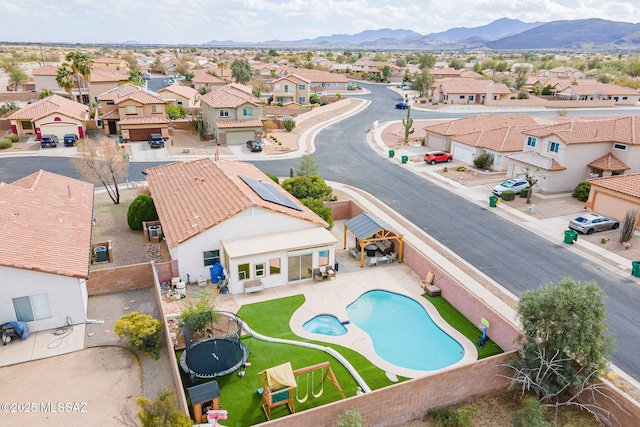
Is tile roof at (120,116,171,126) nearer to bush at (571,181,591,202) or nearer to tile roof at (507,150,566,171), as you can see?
tile roof at (507,150,566,171)

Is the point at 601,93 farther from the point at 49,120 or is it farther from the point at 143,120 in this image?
the point at 49,120

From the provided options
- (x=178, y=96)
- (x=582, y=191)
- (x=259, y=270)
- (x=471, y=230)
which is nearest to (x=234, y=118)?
(x=178, y=96)

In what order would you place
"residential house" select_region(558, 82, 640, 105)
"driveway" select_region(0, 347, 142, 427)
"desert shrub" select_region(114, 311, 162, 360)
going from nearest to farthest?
"driveway" select_region(0, 347, 142, 427)
"desert shrub" select_region(114, 311, 162, 360)
"residential house" select_region(558, 82, 640, 105)

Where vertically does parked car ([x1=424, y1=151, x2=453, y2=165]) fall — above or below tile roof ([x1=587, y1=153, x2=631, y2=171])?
below

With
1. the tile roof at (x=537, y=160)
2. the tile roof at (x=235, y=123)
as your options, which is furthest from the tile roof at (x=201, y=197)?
the tile roof at (x=537, y=160)

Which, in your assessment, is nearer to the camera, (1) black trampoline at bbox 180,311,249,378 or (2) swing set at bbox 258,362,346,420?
(2) swing set at bbox 258,362,346,420

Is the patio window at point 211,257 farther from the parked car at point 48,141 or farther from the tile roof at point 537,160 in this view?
the parked car at point 48,141

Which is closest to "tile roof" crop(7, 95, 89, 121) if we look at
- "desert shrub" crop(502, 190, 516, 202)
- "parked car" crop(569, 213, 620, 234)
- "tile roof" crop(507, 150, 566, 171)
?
"desert shrub" crop(502, 190, 516, 202)

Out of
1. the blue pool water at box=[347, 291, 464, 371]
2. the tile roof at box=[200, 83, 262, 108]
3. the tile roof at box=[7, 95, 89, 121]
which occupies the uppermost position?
the tile roof at box=[200, 83, 262, 108]
